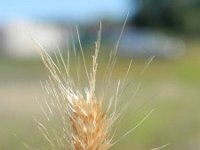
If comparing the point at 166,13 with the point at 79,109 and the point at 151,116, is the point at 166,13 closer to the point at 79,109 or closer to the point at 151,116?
the point at 151,116

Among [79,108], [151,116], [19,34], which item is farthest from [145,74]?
[19,34]

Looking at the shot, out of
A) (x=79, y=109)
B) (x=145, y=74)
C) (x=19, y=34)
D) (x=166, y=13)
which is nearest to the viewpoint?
(x=79, y=109)

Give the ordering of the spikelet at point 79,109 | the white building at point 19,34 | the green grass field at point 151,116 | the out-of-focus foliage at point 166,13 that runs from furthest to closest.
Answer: the white building at point 19,34 < the out-of-focus foliage at point 166,13 < the green grass field at point 151,116 < the spikelet at point 79,109

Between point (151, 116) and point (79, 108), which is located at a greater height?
point (79, 108)

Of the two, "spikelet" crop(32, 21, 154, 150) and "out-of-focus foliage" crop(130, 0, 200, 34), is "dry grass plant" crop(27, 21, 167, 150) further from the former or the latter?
"out-of-focus foliage" crop(130, 0, 200, 34)

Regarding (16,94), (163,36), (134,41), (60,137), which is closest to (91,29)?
(163,36)

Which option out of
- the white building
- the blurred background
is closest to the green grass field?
the blurred background

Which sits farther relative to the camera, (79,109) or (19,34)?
(19,34)

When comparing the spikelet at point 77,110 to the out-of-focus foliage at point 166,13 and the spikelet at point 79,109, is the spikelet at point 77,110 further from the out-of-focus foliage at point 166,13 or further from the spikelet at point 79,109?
the out-of-focus foliage at point 166,13

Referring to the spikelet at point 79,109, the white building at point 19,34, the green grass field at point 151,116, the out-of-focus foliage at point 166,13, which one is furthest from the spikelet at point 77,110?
the white building at point 19,34
